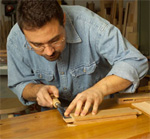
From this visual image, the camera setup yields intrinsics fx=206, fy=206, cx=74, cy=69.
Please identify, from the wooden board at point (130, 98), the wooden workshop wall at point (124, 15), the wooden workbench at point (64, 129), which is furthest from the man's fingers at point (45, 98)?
the wooden workshop wall at point (124, 15)

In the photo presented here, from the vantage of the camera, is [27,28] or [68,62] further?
[68,62]

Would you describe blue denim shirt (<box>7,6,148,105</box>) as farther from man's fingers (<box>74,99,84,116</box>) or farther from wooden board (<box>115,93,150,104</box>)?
man's fingers (<box>74,99,84,116</box>)

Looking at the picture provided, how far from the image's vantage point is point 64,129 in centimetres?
93

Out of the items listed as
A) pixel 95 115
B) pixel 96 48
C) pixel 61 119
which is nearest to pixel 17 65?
pixel 96 48

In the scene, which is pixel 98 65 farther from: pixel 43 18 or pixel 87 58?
pixel 43 18

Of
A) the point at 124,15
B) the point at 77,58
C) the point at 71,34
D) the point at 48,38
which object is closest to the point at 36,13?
the point at 48,38

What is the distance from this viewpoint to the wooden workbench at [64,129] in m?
0.87

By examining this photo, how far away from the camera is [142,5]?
403 centimetres

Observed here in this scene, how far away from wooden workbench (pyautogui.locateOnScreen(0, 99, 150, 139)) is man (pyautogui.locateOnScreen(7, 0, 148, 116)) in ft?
0.35

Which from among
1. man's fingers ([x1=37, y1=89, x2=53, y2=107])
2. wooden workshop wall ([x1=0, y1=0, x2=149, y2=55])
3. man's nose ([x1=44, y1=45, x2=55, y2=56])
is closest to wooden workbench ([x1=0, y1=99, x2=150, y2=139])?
man's fingers ([x1=37, y1=89, x2=53, y2=107])

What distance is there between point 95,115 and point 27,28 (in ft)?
1.99

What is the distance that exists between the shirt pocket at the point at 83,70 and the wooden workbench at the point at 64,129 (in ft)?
1.67

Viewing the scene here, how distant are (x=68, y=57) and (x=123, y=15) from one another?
9.61 ft

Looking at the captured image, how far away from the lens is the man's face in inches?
45.4
